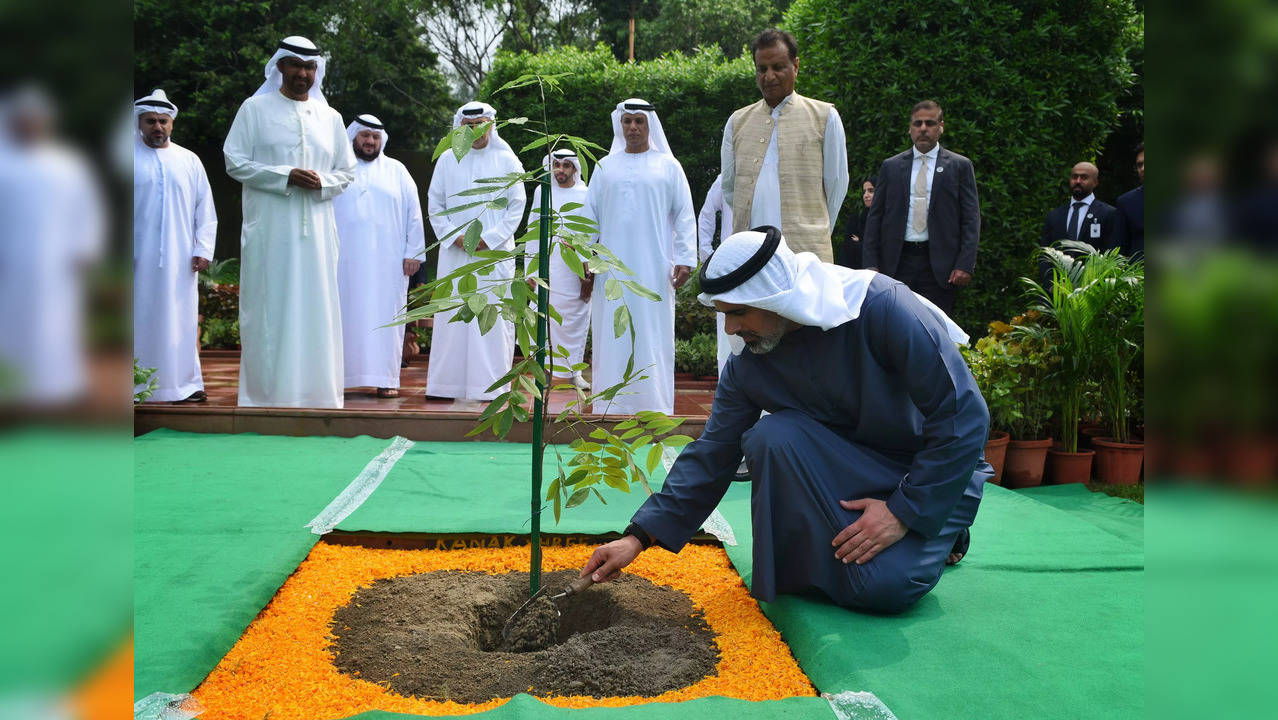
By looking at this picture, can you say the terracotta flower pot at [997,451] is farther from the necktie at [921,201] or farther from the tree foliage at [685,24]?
the tree foliage at [685,24]

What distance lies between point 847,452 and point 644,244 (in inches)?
134

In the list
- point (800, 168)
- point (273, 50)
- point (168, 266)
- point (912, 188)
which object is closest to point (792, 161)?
point (800, 168)

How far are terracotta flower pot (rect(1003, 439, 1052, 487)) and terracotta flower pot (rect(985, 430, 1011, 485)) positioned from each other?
0.04 meters

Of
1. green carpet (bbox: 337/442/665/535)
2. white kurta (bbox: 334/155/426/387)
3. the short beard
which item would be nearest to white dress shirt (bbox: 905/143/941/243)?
green carpet (bbox: 337/442/665/535)

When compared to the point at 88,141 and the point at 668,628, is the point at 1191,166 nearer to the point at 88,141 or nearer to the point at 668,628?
the point at 88,141

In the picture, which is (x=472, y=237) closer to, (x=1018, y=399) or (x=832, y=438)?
(x=832, y=438)

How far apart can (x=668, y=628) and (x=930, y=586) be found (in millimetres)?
695

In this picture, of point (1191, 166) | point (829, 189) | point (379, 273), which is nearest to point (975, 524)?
point (829, 189)

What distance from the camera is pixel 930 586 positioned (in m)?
2.50

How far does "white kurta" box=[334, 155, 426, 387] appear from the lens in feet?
20.8

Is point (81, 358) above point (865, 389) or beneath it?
above

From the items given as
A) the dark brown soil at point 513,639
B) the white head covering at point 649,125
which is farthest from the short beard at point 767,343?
the white head covering at point 649,125

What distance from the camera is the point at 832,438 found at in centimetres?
261

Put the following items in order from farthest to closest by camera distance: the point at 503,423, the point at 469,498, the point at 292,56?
the point at 292,56
the point at 469,498
the point at 503,423
